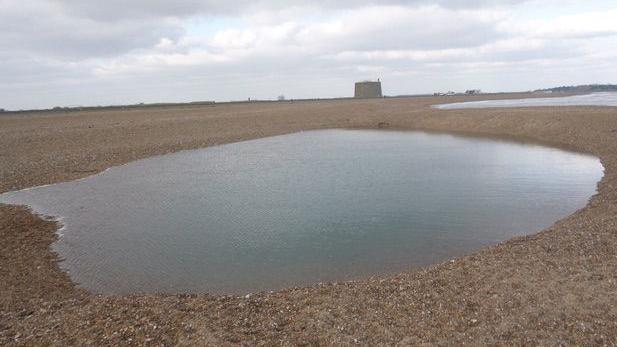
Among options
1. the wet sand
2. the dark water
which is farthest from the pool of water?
the wet sand

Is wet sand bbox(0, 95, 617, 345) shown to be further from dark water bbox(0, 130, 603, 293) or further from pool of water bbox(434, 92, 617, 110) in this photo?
pool of water bbox(434, 92, 617, 110)

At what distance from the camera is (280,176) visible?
2975cm

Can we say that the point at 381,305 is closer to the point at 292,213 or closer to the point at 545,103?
the point at 292,213

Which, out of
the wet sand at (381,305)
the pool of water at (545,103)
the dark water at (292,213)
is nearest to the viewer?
the wet sand at (381,305)

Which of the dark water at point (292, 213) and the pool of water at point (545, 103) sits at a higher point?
the pool of water at point (545, 103)

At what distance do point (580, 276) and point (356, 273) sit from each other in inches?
243

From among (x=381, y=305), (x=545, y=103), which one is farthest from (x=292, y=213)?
(x=545, y=103)

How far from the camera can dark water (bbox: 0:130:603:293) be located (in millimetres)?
14469

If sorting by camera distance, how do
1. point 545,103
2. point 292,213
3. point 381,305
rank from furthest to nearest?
point 545,103
point 292,213
point 381,305

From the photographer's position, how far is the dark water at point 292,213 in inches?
570

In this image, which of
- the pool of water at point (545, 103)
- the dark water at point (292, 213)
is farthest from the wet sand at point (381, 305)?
the pool of water at point (545, 103)

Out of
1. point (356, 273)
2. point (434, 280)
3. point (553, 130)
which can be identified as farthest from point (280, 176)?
point (553, 130)

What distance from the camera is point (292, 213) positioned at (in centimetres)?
2023

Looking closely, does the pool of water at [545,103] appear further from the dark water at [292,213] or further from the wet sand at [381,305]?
the wet sand at [381,305]
